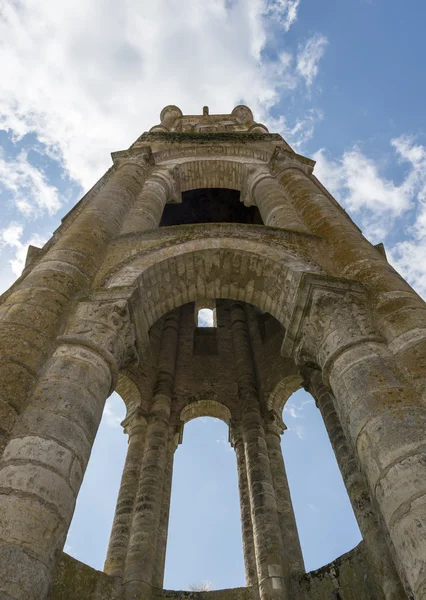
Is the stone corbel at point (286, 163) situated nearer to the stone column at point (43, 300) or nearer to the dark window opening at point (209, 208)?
the dark window opening at point (209, 208)

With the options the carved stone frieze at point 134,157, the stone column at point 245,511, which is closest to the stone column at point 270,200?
the carved stone frieze at point 134,157

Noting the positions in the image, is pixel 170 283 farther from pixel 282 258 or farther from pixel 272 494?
pixel 272 494

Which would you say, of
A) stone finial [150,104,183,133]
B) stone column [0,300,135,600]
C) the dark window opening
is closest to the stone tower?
stone column [0,300,135,600]

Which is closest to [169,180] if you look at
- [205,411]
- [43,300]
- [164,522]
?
[205,411]

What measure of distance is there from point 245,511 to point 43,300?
5523 mm

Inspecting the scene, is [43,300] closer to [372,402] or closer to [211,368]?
[372,402]

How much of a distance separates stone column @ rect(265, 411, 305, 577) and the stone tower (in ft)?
0.11

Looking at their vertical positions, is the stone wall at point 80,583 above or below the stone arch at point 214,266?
below

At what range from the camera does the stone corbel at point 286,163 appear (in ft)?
35.2

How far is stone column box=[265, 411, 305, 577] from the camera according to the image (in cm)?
738

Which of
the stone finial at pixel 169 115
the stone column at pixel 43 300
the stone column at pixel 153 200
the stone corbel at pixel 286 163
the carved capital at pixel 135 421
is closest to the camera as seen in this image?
the stone column at pixel 43 300

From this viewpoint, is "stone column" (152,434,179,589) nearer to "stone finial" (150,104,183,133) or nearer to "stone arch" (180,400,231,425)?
"stone arch" (180,400,231,425)

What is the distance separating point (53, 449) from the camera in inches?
143

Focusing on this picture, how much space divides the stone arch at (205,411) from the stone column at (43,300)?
181 inches
